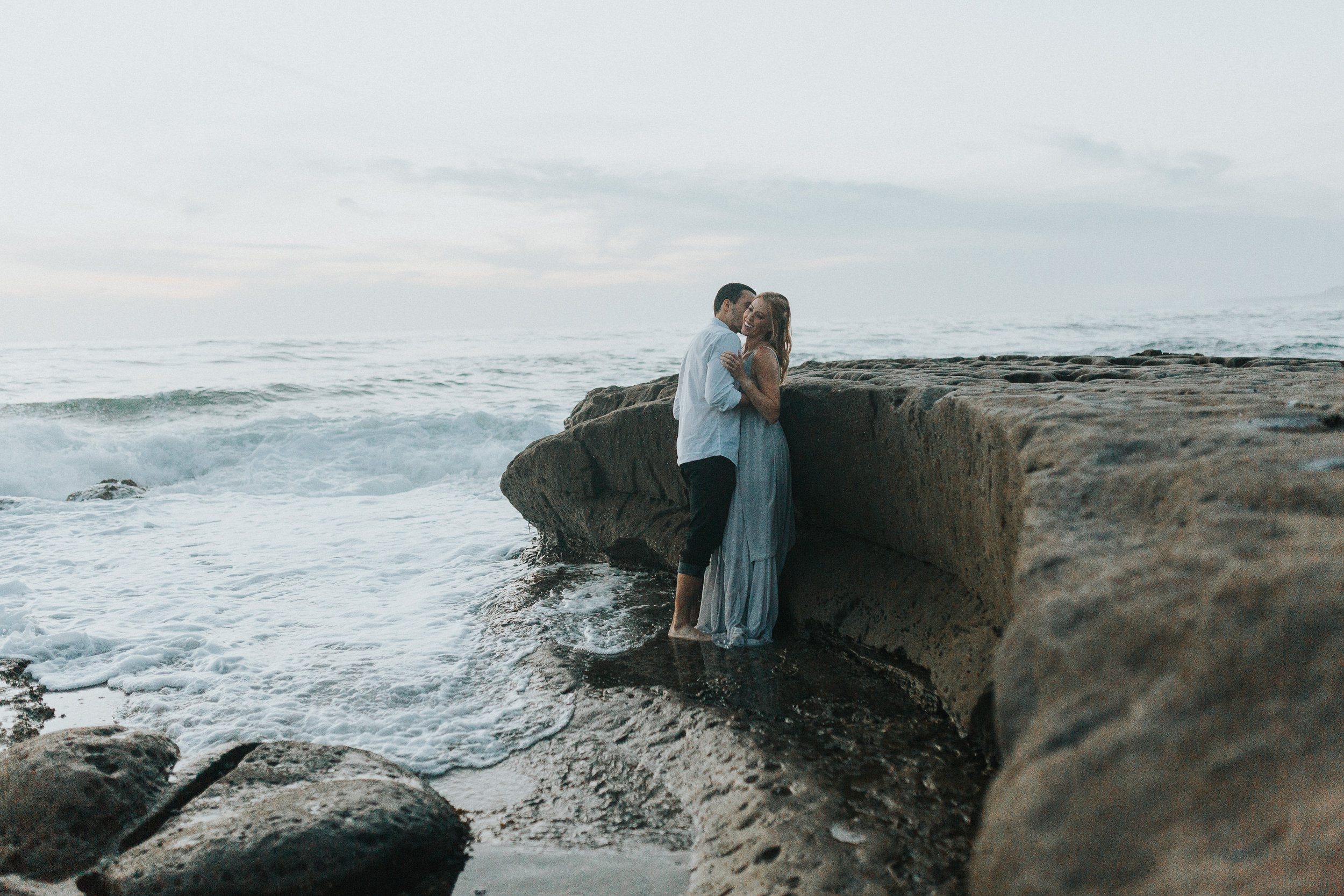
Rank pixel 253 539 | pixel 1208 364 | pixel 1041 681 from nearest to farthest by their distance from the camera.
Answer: pixel 1041 681 → pixel 1208 364 → pixel 253 539

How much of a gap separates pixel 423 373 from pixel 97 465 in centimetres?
995

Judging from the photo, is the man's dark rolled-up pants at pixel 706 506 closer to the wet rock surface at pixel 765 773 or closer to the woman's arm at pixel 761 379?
the woman's arm at pixel 761 379

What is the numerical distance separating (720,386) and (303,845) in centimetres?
271

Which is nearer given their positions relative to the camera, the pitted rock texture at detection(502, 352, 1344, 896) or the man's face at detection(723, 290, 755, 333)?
the pitted rock texture at detection(502, 352, 1344, 896)

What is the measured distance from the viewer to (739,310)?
464 centimetres

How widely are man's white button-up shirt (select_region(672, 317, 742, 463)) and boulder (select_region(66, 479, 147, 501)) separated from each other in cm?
868

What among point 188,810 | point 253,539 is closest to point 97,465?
point 253,539

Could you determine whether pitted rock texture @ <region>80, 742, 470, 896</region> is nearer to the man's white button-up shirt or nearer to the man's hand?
the man's white button-up shirt

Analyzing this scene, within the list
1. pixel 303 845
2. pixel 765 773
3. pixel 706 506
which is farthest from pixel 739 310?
pixel 303 845

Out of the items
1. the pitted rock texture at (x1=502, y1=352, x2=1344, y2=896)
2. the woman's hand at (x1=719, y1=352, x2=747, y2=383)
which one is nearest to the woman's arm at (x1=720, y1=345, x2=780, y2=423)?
the woman's hand at (x1=719, y1=352, x2=747, y2=383)

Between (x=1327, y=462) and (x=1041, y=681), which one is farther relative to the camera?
(x=1327, y=462)

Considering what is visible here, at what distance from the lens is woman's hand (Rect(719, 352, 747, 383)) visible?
14.4ft

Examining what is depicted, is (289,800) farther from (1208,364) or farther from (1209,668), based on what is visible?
(1208,364)

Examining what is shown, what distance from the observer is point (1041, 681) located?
1425mm
